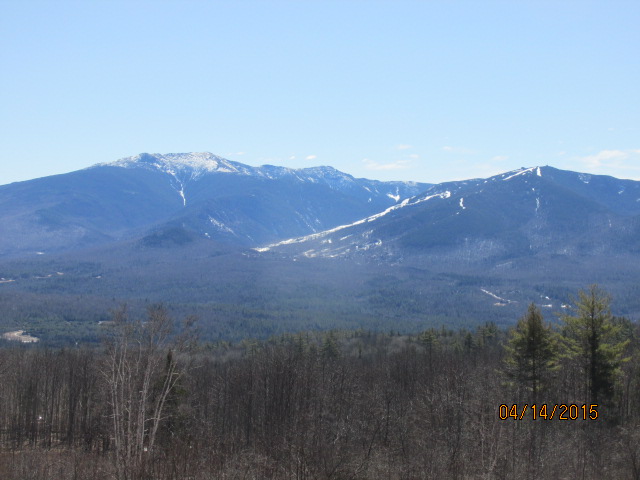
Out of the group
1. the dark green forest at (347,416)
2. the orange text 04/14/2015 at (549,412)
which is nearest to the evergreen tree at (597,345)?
the dark green forest at (347,416)

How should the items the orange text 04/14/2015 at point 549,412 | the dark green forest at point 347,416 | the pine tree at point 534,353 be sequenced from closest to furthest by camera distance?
1. the dark green forest at point 347,416
2. the orange text 04/14/2015 at point 549,412
3. the pine tree at point 534,353

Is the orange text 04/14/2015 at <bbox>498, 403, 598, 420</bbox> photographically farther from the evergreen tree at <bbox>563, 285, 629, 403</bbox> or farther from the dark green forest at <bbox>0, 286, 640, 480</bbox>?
the evergreen tree at <bbox>563, 285, 629, 403</bbox>

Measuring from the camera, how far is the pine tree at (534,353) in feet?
100.0

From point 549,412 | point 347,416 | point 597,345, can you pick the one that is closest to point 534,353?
point 597,345

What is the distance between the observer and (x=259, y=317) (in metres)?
182

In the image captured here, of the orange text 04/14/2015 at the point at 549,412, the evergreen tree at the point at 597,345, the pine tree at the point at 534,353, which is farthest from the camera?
the pine tree at the point at 534,353

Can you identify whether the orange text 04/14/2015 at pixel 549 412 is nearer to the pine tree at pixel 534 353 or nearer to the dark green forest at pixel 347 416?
the dark green forest at pixel 347 416

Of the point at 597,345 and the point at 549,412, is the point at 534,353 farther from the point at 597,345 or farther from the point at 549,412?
the point at 549,412

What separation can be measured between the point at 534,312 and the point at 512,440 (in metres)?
6.70

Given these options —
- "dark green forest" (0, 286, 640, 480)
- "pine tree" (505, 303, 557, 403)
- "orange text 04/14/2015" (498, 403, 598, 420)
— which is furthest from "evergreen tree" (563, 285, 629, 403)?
"pine tree" (505, 303, 557, 403)

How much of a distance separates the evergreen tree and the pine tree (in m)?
1.28

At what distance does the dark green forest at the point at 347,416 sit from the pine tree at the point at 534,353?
69 mm

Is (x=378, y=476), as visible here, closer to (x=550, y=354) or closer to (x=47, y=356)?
(x=550, y=354)

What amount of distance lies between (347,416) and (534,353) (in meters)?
15.4
